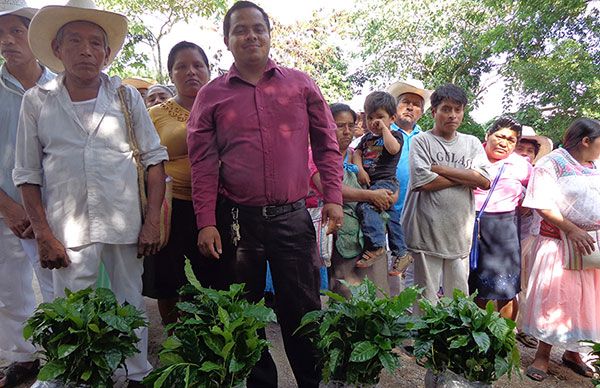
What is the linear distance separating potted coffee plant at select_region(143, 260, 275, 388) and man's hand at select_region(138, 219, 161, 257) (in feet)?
1.74

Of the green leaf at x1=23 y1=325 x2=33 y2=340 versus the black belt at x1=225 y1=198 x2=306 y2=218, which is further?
the black belt at x1=225 y1=198 x2=306 y2=218

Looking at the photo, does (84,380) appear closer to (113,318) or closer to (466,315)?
(113,318)

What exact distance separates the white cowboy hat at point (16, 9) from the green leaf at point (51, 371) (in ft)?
7.03

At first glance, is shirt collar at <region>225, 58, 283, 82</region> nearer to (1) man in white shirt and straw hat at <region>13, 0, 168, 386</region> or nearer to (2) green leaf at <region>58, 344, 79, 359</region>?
(1) man in white shirt and straw hat at <region>13, 0, 168, 386</region>

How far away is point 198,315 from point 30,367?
5.53ft

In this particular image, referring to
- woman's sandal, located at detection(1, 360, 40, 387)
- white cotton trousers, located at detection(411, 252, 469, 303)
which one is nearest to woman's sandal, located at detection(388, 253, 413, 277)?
white cotton trousers, located at detection(411, 252, 469, 303)

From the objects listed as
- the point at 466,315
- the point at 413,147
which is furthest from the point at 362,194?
the point at 466,315

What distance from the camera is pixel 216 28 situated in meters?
11.1

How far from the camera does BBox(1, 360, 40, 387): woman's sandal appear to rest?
2631 millimetres

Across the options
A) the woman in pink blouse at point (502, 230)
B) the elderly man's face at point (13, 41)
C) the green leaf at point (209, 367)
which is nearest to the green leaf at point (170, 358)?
the green leaf at point (209, 367)

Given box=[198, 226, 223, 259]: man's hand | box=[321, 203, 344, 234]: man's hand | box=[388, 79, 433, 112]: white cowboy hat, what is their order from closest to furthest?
box=[198, 226, 223, 259]: man's hand → box=[321, 203, 344, 234]: man's hand → box=[388, 79, 433, 112]: white cowboy hat

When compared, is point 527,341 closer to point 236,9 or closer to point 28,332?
point 236,9

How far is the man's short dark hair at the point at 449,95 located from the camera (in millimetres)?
3016

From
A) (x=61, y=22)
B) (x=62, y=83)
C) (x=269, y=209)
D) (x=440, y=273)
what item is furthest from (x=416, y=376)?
(x=61, y=22)
